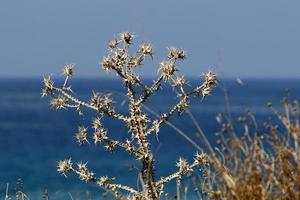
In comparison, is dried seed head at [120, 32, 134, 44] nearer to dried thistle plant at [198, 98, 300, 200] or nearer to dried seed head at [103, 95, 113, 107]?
dried seed head at [103, 95, 113, 107]

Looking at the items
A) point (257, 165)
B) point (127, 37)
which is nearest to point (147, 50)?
point (127, 37)

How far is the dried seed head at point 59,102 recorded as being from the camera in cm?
792

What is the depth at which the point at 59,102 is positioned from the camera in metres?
7.96

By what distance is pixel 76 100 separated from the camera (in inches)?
317

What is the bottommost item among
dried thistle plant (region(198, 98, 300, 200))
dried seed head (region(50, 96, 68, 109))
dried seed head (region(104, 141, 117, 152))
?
dried thistle plant (region(198, 98, 300, 200))

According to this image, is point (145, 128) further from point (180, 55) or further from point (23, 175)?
point (23, 175)

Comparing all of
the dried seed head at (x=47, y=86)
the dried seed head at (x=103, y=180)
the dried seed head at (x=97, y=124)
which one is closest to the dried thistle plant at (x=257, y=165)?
the dried seed head at (x=97, y=124)

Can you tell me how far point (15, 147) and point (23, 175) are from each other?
2226 centimetres

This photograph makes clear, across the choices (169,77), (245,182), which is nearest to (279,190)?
(245,182)

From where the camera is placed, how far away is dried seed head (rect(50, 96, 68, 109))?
7922 mm

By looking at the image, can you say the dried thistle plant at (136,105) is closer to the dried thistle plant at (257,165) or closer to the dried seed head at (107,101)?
the dried seed head at (107,101)

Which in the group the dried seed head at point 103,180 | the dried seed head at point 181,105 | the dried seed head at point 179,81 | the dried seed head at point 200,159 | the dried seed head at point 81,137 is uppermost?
the dried seed head at point 179,81

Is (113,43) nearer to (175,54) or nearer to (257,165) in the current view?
(175,54)

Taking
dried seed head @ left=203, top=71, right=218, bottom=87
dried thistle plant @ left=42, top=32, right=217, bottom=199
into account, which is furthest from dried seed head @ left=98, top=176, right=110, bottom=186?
dried seed head @ left=203, top=71, right=218, bottom=87
